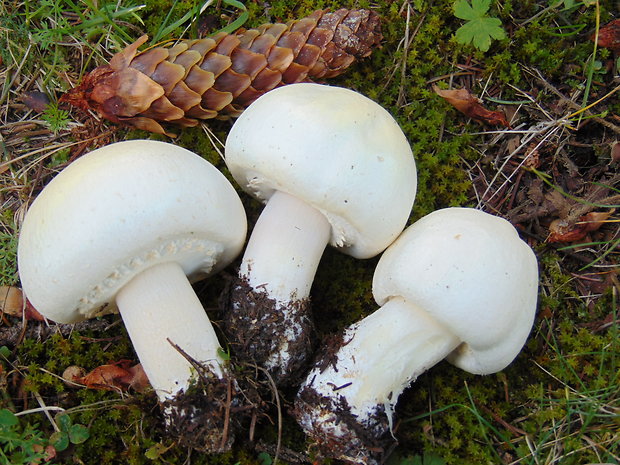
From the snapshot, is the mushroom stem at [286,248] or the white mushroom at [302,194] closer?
the white mushroom at [302,194]

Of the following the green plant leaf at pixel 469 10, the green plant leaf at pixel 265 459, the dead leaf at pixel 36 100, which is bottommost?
the green plant leaf at pixel 265 459

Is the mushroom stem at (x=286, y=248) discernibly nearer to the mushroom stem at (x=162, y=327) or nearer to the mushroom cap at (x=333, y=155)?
the mushroom cap at (x=333, y=155)

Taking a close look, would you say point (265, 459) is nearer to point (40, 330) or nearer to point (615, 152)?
point (40, 330)

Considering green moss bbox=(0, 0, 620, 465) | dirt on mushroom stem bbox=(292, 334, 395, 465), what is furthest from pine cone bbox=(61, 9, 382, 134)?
dirt on mushroom stem bbox=(292, 334, 395, 465)

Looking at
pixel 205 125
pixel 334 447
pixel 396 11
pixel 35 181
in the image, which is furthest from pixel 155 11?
pixel 334 447

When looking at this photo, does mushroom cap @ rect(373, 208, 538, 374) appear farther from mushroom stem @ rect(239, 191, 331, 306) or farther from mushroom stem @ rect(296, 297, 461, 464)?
mushroom stem @ rect(239, 191, 331, 306)

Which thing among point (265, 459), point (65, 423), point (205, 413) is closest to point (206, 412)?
point (205, 413)

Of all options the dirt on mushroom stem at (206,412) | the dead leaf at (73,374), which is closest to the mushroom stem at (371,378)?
the dirt on mushroom stem at (206,412)
